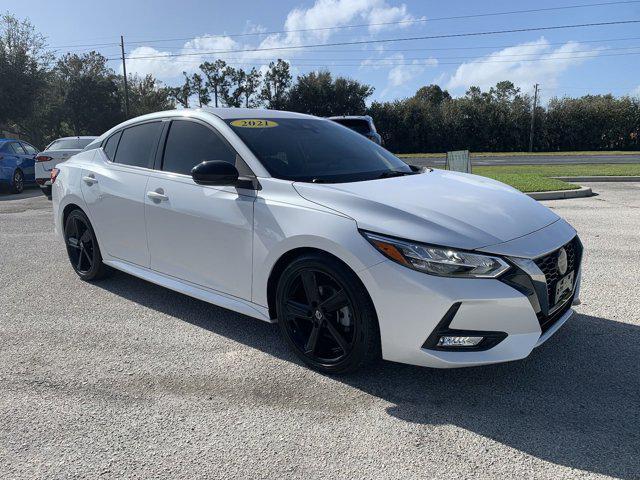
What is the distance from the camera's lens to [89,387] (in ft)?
10.3

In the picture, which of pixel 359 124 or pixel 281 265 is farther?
pixel 359 124

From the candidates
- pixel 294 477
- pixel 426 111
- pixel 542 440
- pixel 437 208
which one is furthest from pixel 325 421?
pixel 426 111

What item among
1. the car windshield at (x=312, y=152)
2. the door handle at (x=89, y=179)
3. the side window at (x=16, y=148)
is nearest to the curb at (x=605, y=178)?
the car windshield at (x=312, y=152)

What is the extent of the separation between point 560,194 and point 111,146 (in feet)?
29.4

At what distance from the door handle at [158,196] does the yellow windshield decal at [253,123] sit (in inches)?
30.1

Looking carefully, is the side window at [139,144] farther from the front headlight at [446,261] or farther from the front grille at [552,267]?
the front grille at [552,267]

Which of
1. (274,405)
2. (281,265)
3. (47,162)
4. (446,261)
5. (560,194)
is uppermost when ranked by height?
(47,162)

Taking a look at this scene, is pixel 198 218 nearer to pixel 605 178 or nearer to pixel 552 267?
pixel 552 267

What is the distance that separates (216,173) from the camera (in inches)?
134

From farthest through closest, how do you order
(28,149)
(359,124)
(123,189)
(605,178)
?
(28,149) → (605,178) → (359,124) → (123,189)

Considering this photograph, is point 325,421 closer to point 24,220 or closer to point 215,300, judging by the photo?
point 215,300

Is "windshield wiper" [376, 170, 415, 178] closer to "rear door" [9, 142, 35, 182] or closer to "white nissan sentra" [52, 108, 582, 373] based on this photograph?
"white nissan sentra" [52, 108, 582, 373]

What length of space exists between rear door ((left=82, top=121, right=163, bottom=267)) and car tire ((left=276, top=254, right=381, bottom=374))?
1.59m

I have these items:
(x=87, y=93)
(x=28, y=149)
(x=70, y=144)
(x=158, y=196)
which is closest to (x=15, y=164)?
(x=28, y=149)
